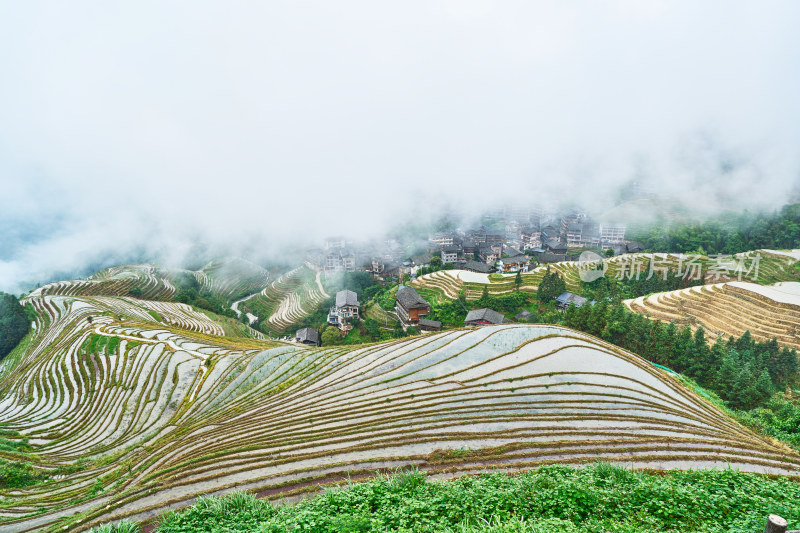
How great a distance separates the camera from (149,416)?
23.4 meters

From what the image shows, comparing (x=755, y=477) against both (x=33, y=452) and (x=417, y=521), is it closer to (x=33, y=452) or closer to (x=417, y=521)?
(x=417, y=521)

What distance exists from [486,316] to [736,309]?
27378 mm

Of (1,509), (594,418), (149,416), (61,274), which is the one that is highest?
(594,418)

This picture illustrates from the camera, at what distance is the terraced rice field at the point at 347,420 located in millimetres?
12422

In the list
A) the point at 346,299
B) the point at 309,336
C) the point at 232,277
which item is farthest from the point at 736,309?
the point at 232,277

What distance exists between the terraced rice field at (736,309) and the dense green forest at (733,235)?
114 ft

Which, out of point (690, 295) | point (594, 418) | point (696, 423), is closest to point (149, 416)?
point (594, 418)

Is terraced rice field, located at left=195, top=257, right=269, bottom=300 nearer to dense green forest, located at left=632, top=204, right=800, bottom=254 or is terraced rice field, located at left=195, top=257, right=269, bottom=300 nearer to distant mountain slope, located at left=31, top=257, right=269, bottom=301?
distant mountain slope, located at left=31, top=257, right=269, bottom=301

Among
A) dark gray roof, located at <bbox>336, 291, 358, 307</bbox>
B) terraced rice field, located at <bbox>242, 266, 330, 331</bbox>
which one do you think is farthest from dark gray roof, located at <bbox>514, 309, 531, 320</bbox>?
terraced rice field, located at <bbox>242, 266, 330, 331</bbox>

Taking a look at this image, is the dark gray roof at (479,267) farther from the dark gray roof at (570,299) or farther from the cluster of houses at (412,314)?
the dark gray roof at (570,299)

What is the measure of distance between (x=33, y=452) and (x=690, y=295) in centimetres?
6382

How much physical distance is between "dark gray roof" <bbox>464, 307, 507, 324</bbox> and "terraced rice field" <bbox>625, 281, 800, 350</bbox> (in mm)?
16121

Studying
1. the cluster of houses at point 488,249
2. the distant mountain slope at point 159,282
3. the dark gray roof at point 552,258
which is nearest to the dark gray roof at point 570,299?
the cluster of houses at point 488,249

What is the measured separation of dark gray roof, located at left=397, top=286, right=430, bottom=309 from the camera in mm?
52991
